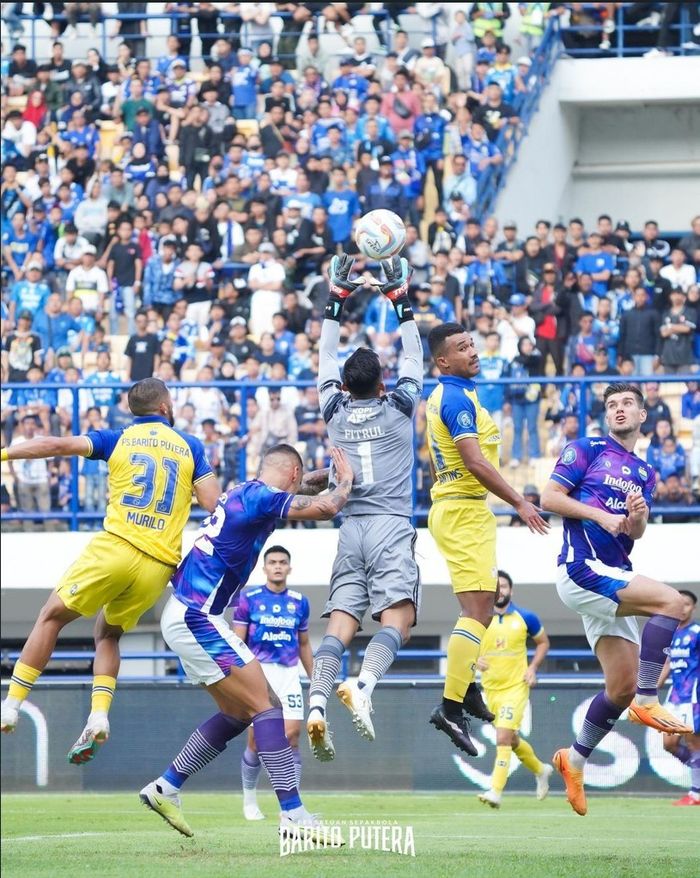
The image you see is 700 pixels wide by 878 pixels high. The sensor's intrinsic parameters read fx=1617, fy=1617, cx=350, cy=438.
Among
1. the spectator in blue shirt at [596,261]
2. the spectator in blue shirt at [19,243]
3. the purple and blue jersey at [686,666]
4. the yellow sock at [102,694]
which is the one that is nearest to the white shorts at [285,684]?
the purple and blue jersey at [686,666]

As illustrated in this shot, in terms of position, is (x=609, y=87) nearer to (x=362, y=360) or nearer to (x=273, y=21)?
(x=273, y=21)

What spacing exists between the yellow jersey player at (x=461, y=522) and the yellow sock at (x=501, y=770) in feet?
14.1

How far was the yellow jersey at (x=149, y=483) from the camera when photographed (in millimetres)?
9844

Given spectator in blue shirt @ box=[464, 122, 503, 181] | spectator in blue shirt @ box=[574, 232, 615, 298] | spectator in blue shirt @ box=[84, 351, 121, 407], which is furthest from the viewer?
spectator in blue shirt @ box=[464, 122, 503, 181]

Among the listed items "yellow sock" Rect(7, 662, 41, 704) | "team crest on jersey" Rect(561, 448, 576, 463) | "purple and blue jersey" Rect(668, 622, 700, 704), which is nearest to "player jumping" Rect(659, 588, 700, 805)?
"purple and blue jersey" Rect(668, 622, 700, 704)

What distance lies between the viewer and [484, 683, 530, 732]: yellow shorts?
48.4ft

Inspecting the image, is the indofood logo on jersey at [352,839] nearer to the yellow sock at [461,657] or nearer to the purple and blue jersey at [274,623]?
the yellow sock at [461,657]

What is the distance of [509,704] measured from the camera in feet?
49.5

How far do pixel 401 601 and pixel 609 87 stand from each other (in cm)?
1710

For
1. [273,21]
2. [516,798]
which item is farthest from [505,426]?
[273,21]

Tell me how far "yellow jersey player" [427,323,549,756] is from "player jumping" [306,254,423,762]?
0.21 m

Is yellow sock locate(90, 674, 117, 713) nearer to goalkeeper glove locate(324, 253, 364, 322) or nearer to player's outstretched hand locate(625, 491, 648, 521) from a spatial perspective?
goalkeeper glove locate(324, 253, 364, 322)

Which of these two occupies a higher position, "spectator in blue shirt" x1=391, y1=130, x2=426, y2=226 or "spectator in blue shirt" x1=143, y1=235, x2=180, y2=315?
"spectator in blue shirt" x1=391, y1=130, x2=426, y2=226

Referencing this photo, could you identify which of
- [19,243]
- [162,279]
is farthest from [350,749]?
[19,243]
